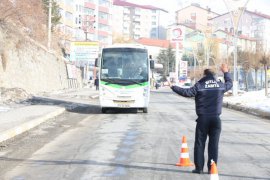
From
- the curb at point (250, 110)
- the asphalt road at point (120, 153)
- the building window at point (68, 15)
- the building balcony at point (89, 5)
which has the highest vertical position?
the building balcony at point (89, 5)

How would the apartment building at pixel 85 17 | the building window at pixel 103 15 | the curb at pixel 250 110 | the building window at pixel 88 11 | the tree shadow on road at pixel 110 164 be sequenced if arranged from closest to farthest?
the tree shadow on road at pixel 110 164 → the curb at pixel 250 110 → the apartment building at pixel 85 17 → the building window at pixel 88 11 → the building window at pixel 103 15

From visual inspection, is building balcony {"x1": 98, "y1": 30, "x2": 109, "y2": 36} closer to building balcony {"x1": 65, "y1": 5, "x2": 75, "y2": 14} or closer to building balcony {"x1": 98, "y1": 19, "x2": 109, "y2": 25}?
building balcony {"x1": 98, "y1": 19, "x2": 109, "y2": 25}

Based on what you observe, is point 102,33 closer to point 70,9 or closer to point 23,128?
point 70,9

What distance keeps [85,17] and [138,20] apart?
85.8 meters

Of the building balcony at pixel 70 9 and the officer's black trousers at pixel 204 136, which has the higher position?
the building balcony at pixel 70 9

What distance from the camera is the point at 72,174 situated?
8.64m

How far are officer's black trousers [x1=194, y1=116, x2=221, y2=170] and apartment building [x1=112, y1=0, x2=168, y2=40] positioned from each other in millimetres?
149549

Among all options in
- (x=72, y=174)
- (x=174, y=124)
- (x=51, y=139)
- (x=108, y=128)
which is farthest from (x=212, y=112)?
(x=174, y=124)

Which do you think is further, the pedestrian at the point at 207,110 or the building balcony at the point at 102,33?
the building balcony at the point at 102,33

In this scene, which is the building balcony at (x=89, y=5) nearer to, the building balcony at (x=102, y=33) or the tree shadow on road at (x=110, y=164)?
the building balcony at (x=102, y=33)

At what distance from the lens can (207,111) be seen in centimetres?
873

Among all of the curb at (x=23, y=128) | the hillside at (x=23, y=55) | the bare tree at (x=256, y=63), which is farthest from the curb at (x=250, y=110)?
the bare tree at (x=256, y=63)

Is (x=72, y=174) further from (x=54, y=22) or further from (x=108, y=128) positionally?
(x=54, y=22)

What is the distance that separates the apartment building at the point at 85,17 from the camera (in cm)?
8719
